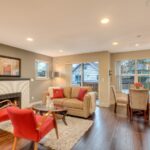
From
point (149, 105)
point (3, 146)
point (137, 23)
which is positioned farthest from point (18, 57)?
point (149, 105)

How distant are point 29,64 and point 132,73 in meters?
4.91

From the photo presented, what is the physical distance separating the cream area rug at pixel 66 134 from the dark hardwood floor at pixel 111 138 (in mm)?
116

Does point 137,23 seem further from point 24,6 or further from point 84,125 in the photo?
point 84,125

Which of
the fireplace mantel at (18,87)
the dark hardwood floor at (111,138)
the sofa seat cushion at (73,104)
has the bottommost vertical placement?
the dark hardwood floor at (111,138)

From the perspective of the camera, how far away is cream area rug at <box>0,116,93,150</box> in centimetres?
234

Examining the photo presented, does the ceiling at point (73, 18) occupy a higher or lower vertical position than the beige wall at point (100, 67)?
higher

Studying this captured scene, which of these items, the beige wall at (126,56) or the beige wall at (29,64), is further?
the beige wall at (126,56)

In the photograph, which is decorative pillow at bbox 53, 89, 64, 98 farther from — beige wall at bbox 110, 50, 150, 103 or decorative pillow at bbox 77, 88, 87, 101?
beige wall at bbox 110, 50, 150, 103

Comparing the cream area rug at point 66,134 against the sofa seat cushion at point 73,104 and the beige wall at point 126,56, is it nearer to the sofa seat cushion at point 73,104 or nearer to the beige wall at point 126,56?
the sofa seat cushion at point 73,104

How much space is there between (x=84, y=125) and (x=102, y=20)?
8.78ft

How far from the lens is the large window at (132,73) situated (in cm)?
566

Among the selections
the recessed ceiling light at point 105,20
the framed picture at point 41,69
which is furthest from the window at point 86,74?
the recessed ceiling light at point 105,20

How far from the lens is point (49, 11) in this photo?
7.73 feet

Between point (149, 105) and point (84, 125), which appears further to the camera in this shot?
point (149, 105)
